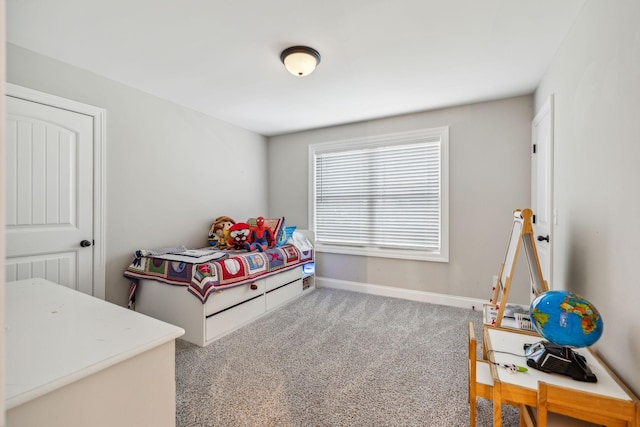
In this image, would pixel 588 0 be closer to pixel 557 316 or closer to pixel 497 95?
pixel 497 95

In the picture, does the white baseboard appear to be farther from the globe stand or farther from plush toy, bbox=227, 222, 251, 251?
A: the globe stand

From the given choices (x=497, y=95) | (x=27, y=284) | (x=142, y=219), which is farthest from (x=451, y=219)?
(x=27, y=284)

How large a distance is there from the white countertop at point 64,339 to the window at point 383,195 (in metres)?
3.00

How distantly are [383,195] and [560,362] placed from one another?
269 centimetres

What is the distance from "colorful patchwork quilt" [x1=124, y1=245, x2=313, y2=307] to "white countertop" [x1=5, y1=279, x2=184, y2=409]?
1.02 m

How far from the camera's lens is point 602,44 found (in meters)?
1.38

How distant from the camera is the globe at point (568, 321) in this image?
1.08 metres

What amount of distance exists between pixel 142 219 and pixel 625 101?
3517 mm

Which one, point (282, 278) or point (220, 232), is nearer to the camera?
point (282, 278)

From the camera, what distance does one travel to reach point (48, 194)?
221cm

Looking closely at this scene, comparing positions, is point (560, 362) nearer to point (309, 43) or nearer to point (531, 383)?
point (531, 383)

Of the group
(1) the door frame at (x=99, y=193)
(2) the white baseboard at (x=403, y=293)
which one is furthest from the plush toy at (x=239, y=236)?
(2) the white baseboard at (x=403, y=293)

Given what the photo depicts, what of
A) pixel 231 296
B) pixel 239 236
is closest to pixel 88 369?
pixel 231 296

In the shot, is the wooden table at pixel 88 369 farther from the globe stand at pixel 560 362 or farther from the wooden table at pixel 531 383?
the globe stand at pixel 560 362
